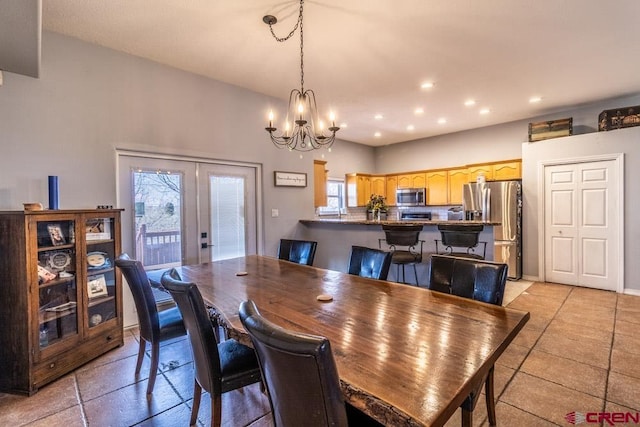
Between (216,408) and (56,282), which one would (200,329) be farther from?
(56,282)

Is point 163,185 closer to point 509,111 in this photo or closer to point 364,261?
point 364,261

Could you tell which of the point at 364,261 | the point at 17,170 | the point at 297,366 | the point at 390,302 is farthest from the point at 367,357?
the point at 17,170

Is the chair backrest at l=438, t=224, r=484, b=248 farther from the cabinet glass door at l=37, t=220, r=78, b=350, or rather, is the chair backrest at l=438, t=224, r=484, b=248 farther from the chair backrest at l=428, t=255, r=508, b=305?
the cabinet glass door at l=37, t=220, r=78, b=350

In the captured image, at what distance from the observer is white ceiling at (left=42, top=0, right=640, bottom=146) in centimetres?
251

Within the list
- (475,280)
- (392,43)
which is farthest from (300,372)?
(392,43)

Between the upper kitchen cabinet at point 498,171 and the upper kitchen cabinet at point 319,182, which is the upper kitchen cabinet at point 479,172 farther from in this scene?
the upper kitchen cabinet at point 319,182

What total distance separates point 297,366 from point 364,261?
1844 millimetres

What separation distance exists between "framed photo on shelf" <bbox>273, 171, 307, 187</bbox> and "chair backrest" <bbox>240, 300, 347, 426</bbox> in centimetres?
387

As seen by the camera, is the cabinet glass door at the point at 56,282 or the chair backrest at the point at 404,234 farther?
the chair backrest at the point at 404,234

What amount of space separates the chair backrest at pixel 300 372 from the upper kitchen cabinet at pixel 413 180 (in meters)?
6.85

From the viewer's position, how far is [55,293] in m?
2.50

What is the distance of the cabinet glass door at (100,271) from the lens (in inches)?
106

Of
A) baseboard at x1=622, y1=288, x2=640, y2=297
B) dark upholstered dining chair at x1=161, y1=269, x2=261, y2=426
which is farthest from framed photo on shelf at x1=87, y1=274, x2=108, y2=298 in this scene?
baseboard at x1=622, y1=288, x2=640, y2=297

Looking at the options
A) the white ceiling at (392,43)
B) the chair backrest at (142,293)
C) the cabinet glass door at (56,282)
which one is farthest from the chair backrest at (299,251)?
the white ceiling at (392,43)
